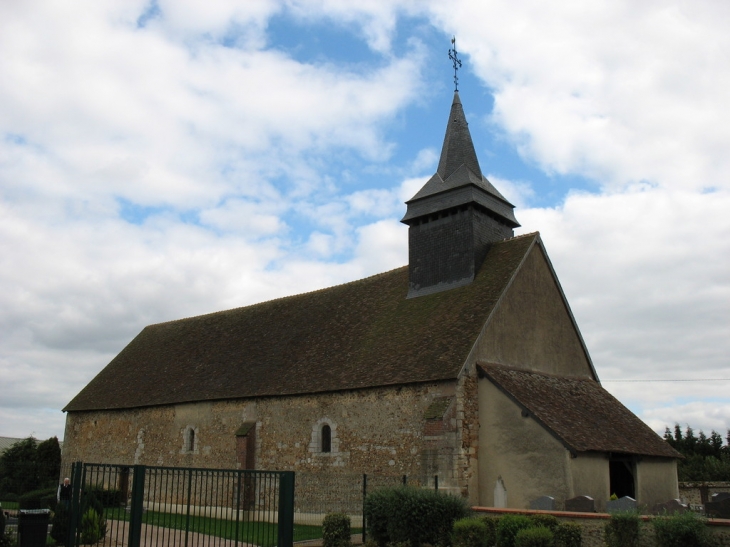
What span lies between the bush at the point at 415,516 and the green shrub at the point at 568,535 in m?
2.34

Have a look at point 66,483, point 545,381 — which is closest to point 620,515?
point 545,381

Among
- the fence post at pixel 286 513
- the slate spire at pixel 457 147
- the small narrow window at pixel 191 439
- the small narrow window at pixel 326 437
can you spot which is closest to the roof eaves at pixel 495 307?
the slate spire at pixel 457 147

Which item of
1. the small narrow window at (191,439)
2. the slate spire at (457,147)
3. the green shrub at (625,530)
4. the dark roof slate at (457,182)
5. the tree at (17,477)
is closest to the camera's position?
the green shrub at (625,530)

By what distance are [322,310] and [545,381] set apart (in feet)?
30.8

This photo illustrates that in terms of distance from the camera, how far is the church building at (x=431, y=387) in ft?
57.8

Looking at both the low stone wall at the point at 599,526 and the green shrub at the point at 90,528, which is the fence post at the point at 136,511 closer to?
the green shrub at the point at 90,528

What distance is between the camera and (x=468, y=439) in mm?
18016

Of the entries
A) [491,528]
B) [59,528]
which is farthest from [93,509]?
[491,528]

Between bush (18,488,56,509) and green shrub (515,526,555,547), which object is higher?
green shrub (515,526,555,547)

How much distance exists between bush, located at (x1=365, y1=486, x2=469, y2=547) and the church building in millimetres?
3103

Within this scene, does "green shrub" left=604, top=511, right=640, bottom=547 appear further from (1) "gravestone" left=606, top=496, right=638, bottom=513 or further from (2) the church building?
(2) the church building

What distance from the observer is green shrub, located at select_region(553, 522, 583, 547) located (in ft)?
40.6

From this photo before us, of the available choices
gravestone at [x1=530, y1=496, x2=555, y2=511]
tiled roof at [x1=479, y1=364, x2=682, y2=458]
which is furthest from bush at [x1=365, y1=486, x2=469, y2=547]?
tiled roof at [x1=479, y1=364, x2=682, y2=458]

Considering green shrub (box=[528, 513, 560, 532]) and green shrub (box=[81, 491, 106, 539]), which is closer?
green shrub (box=[528, 513, 560, 532])
